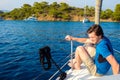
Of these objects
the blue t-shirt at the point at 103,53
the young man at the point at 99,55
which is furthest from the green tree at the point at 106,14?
the blue t-shirt at the point at 103,53

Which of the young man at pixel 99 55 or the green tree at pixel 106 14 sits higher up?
the young man at pixel 99 55

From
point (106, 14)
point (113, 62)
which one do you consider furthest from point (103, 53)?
point (106, 14)

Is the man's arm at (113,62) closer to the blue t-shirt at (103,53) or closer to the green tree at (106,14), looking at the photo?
the blue t-shirt at (103,53)

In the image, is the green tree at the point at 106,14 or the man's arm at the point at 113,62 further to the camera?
the green tree at the point at 106,14

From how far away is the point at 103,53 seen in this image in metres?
4.12

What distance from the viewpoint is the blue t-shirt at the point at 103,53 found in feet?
13.5

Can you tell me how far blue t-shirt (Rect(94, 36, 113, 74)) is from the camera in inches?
162

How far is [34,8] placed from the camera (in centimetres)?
14200

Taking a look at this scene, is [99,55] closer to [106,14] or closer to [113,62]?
[113,62]

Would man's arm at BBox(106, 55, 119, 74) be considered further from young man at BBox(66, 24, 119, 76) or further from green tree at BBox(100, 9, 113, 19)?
green tree at BBox(100, 9, 113, 19)

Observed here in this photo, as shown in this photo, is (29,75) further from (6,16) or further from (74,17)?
(6,16)

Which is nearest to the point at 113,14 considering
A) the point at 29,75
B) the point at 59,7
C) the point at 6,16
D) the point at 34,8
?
the point at 59,7

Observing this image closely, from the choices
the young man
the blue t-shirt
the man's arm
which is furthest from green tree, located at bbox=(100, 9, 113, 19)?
the man's arm

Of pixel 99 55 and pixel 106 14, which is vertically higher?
pixel 99 55
